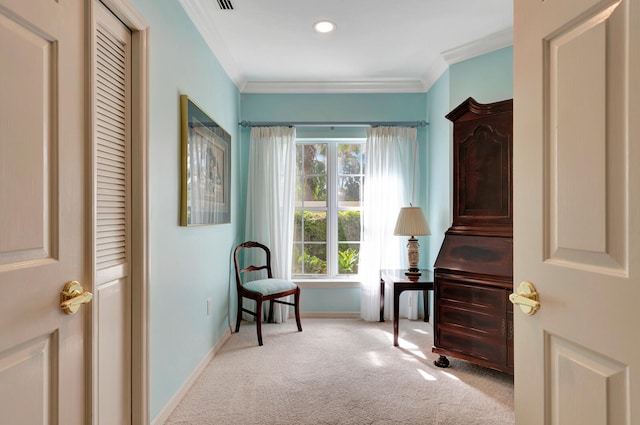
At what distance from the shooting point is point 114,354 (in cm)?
159

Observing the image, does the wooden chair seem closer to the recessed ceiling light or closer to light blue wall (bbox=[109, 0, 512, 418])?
light blue wall (bbox=[109, 0, 512, 418])

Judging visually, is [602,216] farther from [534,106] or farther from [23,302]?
[23,302]

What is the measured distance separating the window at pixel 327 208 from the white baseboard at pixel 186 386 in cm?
134

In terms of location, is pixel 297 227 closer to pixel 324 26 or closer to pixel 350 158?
pixel 350 158

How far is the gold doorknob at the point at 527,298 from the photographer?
3.06 feet

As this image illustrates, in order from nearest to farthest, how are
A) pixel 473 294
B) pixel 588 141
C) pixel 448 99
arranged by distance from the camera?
pixel 588 141, pixel 473 294, pixel 448 99

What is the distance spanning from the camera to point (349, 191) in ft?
13.5

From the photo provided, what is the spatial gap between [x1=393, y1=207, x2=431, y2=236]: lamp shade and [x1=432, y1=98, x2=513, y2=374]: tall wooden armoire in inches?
19.4

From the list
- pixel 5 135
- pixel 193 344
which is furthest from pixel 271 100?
pixel 5 135

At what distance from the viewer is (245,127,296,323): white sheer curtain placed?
379cm

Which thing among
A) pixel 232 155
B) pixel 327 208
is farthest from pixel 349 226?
pixel 232 155

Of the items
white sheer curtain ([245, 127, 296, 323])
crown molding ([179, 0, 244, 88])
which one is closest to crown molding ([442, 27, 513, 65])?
white sheer curtain ([245, 127, 296, 323])

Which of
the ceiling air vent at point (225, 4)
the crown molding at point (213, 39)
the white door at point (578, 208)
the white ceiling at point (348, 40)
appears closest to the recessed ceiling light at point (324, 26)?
the white ceiling at point (348, 40)

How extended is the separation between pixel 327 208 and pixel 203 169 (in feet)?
6.01
